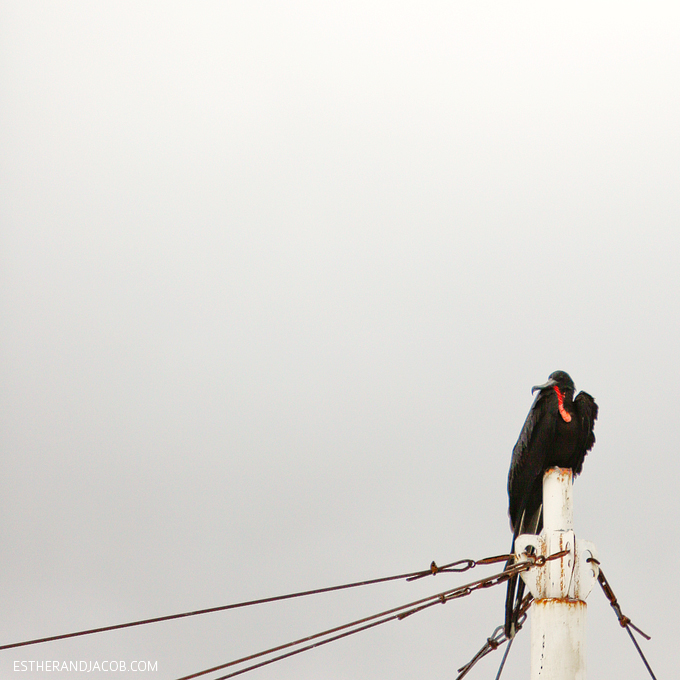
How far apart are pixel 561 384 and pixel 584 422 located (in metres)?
0.41

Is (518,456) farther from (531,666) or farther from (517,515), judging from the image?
(531,666)

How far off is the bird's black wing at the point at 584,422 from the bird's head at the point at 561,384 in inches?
3.8

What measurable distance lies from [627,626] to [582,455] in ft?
4.58

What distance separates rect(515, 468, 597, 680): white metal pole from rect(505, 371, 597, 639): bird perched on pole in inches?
37.3

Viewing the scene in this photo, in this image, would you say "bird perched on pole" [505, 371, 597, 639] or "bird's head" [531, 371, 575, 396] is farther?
"bird's head" [531, 371, 575, 396]

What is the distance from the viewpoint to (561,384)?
612 centimetres

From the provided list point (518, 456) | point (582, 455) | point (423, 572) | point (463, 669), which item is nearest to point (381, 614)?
point (423, 572)

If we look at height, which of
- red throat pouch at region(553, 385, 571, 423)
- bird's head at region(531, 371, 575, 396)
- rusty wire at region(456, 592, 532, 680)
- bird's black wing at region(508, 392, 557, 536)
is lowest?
rusty wire at region(456, 592, 532, 680)

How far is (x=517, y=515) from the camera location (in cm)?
593

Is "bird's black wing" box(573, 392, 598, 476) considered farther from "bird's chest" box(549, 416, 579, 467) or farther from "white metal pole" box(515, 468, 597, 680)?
"white metal pole" box(515, 468, 597, 680)

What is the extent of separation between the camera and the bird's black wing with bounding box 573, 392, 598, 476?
586 cm

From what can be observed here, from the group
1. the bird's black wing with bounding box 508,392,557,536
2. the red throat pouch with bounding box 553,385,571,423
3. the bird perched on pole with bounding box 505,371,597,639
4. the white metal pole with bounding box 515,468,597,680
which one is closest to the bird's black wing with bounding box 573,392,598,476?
the bird perched on pole with bounding box 505,371,597,639

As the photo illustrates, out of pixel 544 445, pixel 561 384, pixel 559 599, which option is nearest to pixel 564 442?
pixel 544 445

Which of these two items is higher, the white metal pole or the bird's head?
the bird's head
